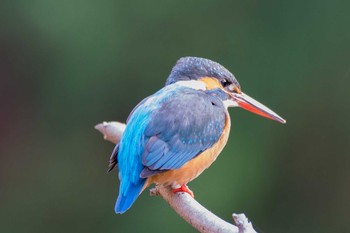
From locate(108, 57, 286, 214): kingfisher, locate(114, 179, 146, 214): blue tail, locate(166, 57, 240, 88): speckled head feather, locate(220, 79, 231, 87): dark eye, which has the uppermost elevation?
locate(166, 57, 240, 88): speckled head feather

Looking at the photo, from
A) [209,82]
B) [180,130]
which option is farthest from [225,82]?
[180,130]

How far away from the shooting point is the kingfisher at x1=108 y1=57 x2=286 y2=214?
2.47 m

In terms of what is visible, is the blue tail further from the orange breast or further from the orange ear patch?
the orange ear patch

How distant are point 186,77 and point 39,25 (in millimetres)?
1997

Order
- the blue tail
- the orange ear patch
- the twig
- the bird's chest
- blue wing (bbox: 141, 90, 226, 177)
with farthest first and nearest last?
the orange ear patch, the bird's chest, blue wing (bbox: 141, 90, 226, 177), the blue tail, the twig

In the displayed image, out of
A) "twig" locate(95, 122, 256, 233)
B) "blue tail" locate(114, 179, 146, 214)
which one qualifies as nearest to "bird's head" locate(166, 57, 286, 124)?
"twig" locate(95, 122, 256, 233)

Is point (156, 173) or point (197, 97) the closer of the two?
point (156, 173)

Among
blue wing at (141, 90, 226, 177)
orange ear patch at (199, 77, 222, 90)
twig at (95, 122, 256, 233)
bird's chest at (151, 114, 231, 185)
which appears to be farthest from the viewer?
orange ear patch at (199, 77, 222, 90)

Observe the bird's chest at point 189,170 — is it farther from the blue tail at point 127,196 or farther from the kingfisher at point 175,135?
the blue tail at point 127,196

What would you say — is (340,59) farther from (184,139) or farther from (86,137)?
(184,139)

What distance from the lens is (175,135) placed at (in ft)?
8.43

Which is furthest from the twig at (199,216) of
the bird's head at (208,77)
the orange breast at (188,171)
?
the bird's head at (208,77)

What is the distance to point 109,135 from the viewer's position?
9.50 ft

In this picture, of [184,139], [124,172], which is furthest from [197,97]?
[124,172]
